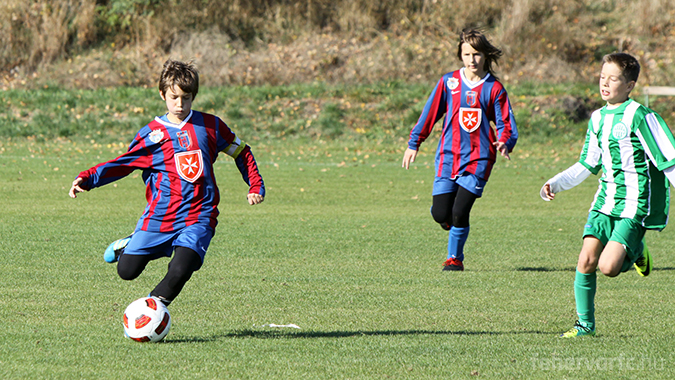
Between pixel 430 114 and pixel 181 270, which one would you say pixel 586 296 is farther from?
pixel 430 114

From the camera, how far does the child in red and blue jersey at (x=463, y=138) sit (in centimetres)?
738

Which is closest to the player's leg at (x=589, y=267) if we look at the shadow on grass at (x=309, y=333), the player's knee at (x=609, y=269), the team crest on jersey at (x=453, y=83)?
the player's knee at (x=609, y=269)

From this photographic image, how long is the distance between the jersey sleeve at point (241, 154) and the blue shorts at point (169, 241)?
1.27 ft

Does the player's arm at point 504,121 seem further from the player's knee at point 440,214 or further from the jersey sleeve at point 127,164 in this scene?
the jersey sleeve at point 127,164

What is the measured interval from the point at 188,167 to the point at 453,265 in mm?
3241

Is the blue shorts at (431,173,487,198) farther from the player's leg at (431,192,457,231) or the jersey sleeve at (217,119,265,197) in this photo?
the jersey sleeve at (217,119,265,197)

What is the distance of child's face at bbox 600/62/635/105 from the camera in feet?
15.4

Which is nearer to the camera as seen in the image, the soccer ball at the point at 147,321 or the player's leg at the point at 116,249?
the soccer ball at the point at 147,321

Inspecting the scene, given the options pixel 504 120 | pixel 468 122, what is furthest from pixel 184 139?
pixel 504 120

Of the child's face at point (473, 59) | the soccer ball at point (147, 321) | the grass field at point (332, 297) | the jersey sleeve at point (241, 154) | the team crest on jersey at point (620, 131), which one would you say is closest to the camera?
the grass field at point (332, 297)

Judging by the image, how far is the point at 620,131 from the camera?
187 inches

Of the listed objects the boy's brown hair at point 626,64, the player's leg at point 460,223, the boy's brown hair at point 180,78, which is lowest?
the player's leg at point 460,223

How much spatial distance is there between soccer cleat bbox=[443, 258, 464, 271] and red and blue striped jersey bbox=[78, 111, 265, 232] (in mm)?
2845

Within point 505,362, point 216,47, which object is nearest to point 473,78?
point 505,362
